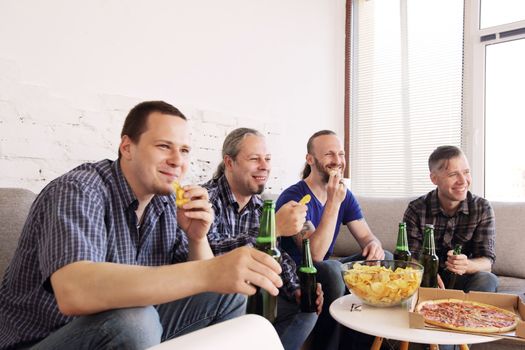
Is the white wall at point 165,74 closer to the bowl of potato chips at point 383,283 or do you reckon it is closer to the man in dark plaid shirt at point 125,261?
the man in dark plaid shirt at point 125,261

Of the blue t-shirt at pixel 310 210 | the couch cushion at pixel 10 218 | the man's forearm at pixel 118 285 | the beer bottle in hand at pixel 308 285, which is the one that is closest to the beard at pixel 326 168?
the blue t-shirt at pixel 310 210

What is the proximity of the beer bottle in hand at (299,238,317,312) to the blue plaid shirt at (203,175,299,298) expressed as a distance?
0.06 metres

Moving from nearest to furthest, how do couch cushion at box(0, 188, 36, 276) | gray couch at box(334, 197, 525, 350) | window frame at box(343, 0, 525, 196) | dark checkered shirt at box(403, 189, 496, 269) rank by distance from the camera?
1. couch cushion at box(0, 188, 36, 276)
2. dark checkered shirt at box(403, 189, 496, 269)
3. gray couch at box(334, 197, 525, 350)
4. window frame at box(343, 0, 525, 196)

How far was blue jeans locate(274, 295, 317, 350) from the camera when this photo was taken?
1.75 metres

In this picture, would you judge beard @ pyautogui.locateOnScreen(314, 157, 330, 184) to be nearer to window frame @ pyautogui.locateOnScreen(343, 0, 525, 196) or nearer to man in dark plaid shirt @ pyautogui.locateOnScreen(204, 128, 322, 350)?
man in dark plaid shirt @ pyautogui.locateOnScreen(204, 128, 322, 350)

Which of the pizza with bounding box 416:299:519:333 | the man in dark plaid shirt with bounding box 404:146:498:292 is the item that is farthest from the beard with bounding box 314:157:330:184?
the pizza with bounding box 416:299:519:333

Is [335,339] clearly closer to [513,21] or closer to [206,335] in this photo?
[206,335]

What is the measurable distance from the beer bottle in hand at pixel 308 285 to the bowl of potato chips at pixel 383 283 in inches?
10.5

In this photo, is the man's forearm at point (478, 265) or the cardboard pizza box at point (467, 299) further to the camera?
the man's forearm at point (478, 265)

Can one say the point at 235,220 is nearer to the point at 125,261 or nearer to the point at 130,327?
the point at 125,261

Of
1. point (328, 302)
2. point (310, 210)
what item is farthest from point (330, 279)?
point (310, 210)

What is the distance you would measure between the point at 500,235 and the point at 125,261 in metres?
2.06

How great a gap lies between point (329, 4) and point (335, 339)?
3.00 m

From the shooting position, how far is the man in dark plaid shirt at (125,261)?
0.99 m
